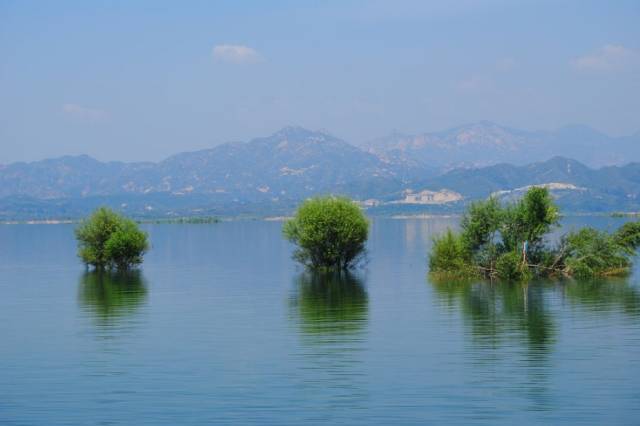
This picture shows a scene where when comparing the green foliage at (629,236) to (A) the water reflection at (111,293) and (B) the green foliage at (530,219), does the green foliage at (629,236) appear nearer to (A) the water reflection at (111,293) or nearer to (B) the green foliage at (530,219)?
(B) the green foliage at (530,219)

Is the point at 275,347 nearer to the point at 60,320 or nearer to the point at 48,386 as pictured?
the point at 48,386

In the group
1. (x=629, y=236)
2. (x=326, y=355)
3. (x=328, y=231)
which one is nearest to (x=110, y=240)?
(x=328, y=231)

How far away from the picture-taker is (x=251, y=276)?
76.0 m

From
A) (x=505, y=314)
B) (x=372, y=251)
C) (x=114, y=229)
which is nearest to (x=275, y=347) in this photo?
(x=505, y=314)

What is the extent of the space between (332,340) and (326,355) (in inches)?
144

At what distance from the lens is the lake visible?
26422 mm

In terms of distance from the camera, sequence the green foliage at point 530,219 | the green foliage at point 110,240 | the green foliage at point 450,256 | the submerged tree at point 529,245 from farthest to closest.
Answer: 1. the green foliage at point 110,240
2. the green foliage at point 450,256
3. the submerged tree at point 529,245
4. the green foliage at point 530,219

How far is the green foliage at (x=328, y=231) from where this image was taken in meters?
72.8

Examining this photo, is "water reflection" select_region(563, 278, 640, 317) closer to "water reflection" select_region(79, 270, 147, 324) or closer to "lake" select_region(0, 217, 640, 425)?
"lake" select_region(0, 217, 640, 425)

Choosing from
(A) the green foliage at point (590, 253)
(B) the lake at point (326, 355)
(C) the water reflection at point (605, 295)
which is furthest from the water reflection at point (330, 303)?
(A) the green foliage at point (590, 253)

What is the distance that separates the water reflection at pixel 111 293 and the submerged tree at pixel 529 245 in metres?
22.7

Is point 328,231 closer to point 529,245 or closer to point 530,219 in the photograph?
point 529,245

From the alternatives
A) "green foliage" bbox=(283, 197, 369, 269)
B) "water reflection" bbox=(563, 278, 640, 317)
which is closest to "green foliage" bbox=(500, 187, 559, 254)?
"water reflection" bbox=(563, 278, 640, 317)

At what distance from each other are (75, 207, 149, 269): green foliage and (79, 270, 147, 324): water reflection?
7.72 ft
